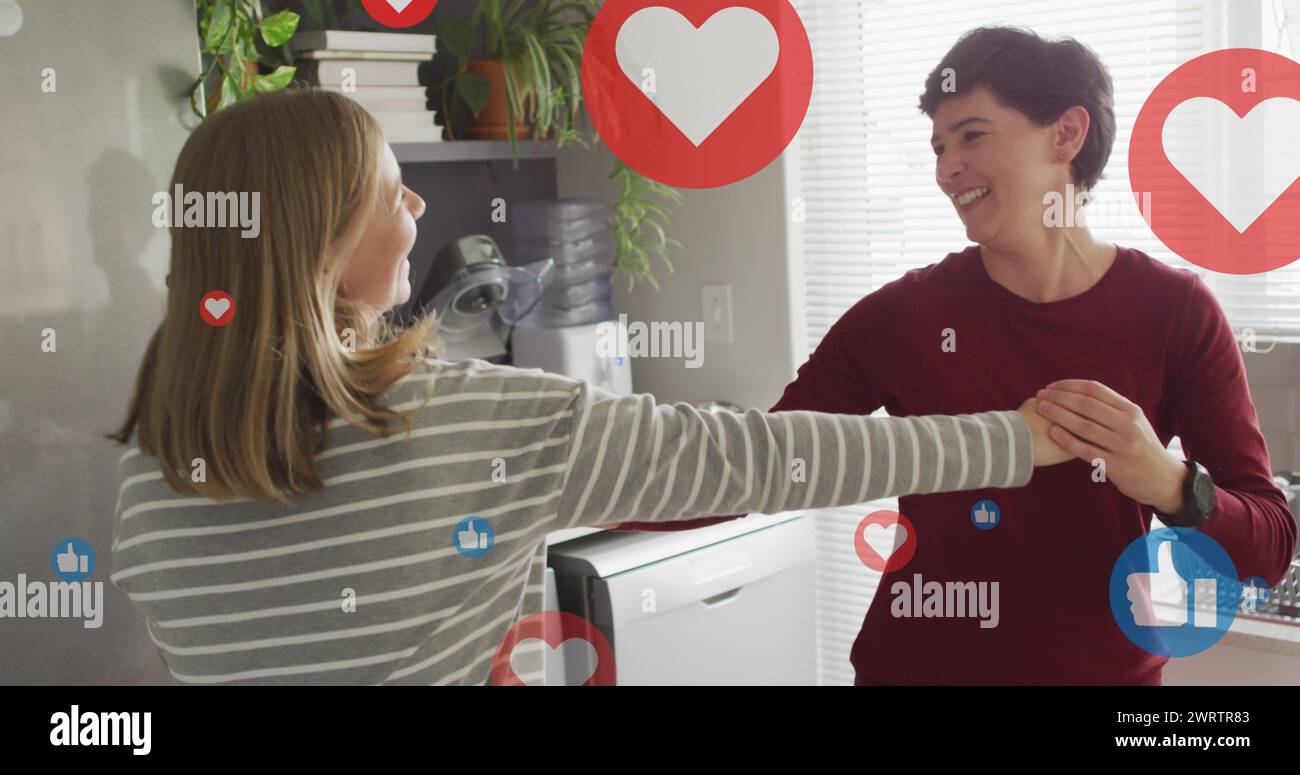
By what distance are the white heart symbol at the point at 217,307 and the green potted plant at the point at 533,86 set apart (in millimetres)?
1458

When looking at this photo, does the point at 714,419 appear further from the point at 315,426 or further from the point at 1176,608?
the point at 1176,608

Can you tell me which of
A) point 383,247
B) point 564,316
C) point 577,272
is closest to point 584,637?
point 564,316

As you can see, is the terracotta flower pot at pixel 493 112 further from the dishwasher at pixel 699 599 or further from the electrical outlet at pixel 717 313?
the dishwasher at pixel 699 599

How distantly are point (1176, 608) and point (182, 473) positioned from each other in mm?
1397

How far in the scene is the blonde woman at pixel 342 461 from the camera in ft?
2.65

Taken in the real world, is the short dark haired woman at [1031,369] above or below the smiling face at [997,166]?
below

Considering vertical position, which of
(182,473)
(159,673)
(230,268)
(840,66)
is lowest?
(159,673)

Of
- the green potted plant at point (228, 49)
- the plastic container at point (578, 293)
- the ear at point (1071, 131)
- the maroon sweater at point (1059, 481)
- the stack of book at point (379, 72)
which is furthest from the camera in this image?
the plastic container at point (578, 293)

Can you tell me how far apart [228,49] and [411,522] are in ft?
3.63

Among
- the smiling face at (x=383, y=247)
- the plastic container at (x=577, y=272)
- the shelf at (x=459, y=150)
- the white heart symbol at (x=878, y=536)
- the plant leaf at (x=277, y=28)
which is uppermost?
the plant leaf at (x=277, y=28)

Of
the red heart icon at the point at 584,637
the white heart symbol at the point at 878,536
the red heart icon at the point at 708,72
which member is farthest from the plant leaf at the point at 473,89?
the white heart symbol at the point at 878,536

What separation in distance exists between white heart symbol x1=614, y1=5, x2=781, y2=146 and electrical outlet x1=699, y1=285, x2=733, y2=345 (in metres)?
0.35
